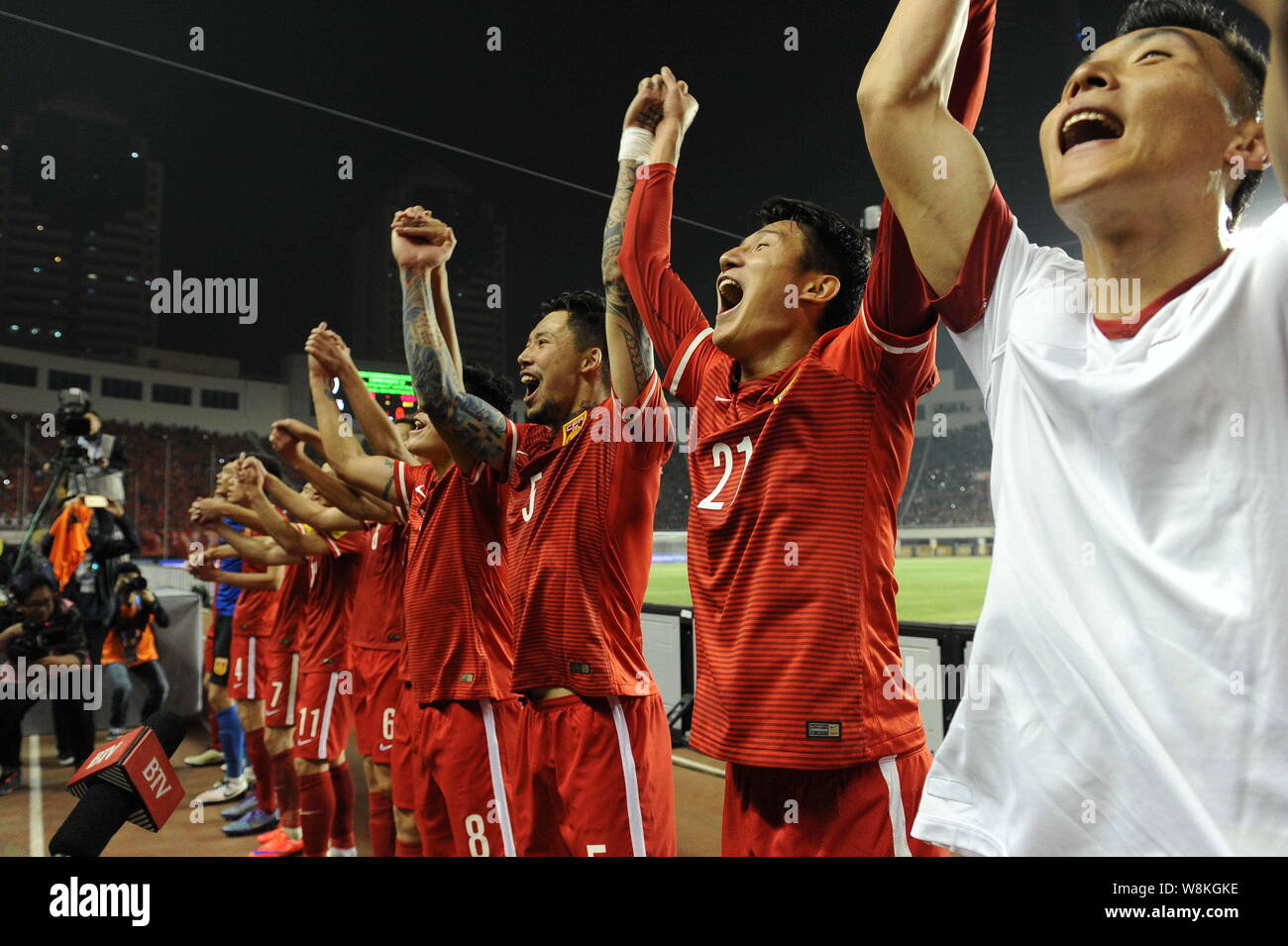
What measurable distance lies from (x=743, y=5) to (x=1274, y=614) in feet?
20.2

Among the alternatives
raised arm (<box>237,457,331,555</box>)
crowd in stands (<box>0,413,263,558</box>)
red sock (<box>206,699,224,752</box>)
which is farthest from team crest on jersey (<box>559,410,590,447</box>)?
crowd in stands (<box>0,413,263,558</box>)

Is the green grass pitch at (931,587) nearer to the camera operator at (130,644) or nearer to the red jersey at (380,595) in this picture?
the camera operator at (130,644)

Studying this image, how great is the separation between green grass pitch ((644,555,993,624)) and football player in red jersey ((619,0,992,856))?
14.7 m

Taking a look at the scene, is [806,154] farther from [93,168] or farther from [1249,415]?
[93,168]

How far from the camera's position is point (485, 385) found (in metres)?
3.70

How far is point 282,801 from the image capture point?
4773mm

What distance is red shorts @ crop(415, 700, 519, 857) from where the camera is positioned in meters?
2.80

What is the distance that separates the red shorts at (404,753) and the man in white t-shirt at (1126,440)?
276cm

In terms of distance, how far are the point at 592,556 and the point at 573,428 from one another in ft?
1.39

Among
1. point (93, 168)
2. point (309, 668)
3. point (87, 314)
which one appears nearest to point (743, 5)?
point (309, 668)

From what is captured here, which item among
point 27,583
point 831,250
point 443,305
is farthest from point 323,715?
point 831,250

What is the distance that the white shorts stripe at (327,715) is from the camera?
4.23m

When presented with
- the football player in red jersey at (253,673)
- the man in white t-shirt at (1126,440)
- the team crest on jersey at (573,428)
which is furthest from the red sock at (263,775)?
the man in white t-shirt at (1126,440)

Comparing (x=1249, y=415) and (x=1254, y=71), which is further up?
(x=1254, y=71)
